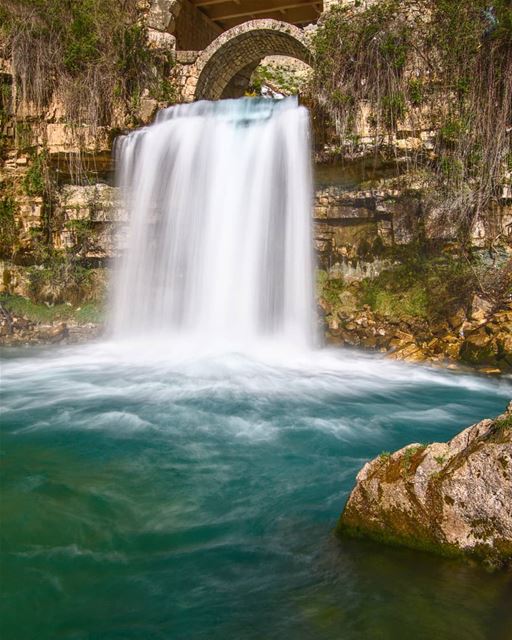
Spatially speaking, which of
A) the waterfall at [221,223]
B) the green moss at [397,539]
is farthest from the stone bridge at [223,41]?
the green moss at [397,539]

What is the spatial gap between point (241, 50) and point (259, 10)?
3867mm

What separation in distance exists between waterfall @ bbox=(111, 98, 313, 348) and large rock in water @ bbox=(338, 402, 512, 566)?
5.69 metres

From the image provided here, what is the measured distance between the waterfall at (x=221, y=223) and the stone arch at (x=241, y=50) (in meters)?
1.80

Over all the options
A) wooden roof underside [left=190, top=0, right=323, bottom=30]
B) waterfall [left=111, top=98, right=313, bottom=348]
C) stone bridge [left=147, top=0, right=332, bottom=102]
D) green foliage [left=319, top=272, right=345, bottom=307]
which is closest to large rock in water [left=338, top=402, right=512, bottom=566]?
waterfall [left=111, top=98, right=313, bottom=348]

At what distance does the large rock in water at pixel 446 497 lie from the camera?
2568mm

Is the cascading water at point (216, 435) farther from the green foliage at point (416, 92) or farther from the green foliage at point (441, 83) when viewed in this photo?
the green foliage at point (416, 92)

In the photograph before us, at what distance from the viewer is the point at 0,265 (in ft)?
32.5

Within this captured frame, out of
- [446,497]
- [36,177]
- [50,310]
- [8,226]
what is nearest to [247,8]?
[36,177]

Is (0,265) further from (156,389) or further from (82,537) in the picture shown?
(82,537)

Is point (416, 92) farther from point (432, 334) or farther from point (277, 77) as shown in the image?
point (277, 77)

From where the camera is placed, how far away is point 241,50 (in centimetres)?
1141

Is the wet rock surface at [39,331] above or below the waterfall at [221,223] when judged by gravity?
below

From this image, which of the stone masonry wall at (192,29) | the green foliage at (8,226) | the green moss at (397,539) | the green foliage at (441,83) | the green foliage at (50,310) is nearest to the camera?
the green moss at (397,539)

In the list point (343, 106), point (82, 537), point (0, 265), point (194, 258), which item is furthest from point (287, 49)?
point (82, 537)
